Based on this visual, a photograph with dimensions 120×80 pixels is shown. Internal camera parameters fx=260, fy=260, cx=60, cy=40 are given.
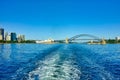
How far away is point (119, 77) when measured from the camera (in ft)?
65.0

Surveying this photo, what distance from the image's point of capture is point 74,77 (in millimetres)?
18547

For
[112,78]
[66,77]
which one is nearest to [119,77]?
[112,78]

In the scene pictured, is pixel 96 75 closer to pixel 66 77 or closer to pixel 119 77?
pixel 119 77

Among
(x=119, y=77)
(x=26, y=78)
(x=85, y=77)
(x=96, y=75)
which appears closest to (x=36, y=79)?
(x=26, y=78)

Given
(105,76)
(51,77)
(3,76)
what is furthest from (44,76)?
(105,76)

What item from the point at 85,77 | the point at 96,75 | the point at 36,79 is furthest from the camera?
the point at 96,75

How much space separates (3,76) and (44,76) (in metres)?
3.19

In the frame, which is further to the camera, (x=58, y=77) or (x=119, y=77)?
(x=119, y=77)

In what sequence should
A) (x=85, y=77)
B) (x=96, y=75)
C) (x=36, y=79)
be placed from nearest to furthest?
1. (x=36, y=79)
2. (x=85, y=77)
3. (x=96, y=75)

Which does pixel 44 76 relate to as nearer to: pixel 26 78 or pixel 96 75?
pixel 26 78

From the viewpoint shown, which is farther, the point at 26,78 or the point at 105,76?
the point at 105,76

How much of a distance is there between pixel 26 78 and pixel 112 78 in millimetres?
6310

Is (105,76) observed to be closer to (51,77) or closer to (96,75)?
(96,75)

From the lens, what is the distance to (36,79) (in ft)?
58.3
